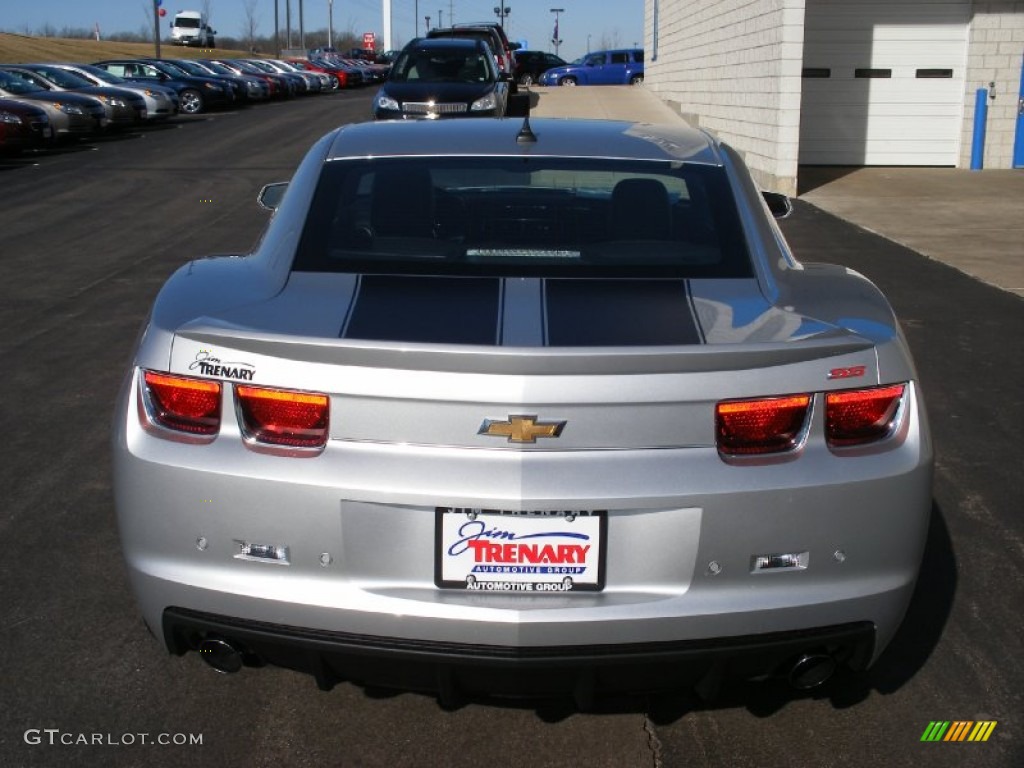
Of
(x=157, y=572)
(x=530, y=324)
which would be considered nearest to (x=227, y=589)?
(x=157, y=572)

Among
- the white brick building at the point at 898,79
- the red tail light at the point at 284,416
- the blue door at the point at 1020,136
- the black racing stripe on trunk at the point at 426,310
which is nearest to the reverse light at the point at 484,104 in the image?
the white brick building at the point at 898,79

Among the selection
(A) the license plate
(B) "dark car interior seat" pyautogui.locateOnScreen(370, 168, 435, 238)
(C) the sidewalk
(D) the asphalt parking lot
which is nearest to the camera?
(A) the license plate

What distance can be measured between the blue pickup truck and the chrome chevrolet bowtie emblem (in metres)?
43.9

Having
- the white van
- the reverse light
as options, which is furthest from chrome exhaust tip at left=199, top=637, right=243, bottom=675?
the white van

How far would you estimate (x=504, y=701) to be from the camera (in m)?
2.99

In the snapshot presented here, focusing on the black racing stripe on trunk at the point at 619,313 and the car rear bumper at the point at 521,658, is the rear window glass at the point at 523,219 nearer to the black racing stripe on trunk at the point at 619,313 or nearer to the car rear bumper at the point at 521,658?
the black racing stripe on trunk at the point at 619,313

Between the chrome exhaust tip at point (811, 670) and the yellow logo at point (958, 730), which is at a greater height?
the chrome exhaust tip at point (811, 670)

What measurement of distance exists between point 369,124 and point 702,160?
1254 mm

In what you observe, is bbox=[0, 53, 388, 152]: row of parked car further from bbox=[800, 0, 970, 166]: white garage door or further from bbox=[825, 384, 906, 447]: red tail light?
bbox=[825, 384, 906, 447]: red tail light

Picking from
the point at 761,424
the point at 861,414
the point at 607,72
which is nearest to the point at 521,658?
the point at 761,424

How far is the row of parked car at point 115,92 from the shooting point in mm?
Answer: 21547

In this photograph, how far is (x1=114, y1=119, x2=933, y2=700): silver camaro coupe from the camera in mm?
2635

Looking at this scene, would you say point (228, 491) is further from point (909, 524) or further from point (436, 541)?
point (909, 524)

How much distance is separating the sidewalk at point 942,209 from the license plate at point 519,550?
802 cm
